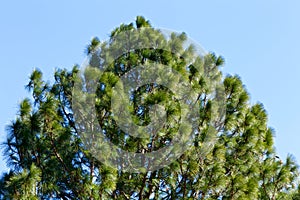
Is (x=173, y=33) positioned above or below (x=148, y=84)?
above

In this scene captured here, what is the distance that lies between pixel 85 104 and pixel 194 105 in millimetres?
1998

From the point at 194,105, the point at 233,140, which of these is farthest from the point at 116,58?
the point at 233,140

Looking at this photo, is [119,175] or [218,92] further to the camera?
[218,92]

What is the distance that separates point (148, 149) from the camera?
9672 millimetres

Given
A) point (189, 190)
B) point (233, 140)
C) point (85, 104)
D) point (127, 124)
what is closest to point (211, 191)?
point (189, 190)

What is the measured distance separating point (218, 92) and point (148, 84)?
4.43 feet

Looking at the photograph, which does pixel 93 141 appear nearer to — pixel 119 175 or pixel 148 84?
pixel 119 175

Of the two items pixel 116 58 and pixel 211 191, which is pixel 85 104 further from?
pixel 211 191

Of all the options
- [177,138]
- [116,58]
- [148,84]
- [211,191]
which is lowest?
[211,191]

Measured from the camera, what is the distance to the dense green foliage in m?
9.40

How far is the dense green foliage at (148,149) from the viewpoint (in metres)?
9.40

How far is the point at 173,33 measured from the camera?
11.1 m

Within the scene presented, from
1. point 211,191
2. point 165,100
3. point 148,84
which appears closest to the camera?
point 165,100

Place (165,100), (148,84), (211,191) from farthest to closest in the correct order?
(148,84), (211,191), (165,100)
